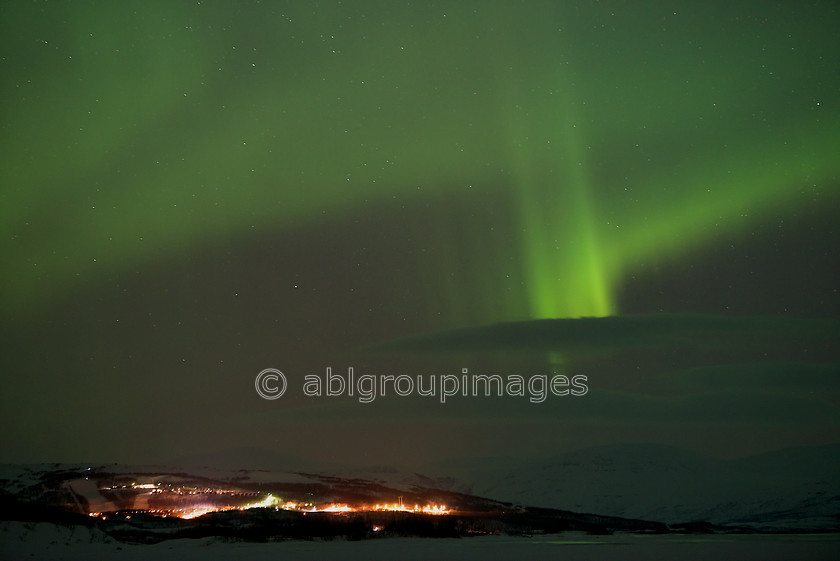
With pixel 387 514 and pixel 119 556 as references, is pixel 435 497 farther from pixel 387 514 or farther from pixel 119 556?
pixel 119 556

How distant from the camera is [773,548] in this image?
7.35 metres

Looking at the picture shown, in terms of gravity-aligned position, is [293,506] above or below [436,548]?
above

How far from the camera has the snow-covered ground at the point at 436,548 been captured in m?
7.27

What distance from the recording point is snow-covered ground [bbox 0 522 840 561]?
7.27 meters

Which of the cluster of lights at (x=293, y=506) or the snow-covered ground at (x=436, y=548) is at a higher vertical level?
the cluster of lights at (x=293, y=506)

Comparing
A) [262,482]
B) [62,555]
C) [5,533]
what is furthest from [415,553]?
[5,533]

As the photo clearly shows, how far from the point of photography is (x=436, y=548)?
24.0 ft

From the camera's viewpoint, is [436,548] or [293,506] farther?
[293,506]

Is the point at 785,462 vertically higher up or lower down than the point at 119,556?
higher up

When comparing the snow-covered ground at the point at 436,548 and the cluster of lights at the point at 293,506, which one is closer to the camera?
the snow-covered ground at the point at 436,548

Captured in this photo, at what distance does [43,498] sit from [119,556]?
93 centimetres

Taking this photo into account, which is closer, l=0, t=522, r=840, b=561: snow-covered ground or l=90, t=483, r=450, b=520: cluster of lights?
l=0, t=522, r=840, b=561: snow-covered ground

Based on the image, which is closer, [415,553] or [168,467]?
[415,553]

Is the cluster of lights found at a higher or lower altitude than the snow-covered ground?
higher
